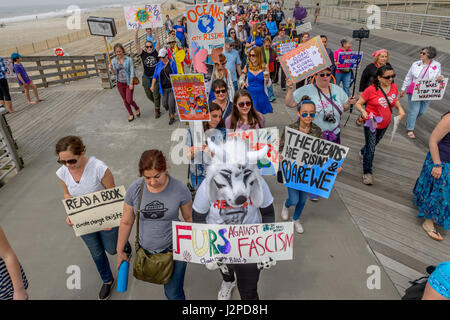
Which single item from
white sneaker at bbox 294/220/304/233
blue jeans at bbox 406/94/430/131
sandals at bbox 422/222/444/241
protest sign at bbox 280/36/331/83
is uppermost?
protest sign at bbox 280/36/331/83

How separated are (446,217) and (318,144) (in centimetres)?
198

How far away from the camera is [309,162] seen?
3.53m

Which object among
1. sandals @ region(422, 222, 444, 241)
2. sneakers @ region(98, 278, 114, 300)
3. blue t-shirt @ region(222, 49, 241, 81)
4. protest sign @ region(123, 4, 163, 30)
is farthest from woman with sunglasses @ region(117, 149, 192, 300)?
protest sign @ region(123, 4, 163, 30)

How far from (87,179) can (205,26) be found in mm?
4592

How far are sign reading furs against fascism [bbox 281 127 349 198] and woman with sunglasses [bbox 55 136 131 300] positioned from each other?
83.3 inches

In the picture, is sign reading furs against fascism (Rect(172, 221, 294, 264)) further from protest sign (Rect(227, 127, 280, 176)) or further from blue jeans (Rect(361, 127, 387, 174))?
blue jeans (Rect(361, 127, 387, 174))

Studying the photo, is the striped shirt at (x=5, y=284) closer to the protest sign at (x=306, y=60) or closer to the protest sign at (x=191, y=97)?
the protest sign at (x=191, y=97)

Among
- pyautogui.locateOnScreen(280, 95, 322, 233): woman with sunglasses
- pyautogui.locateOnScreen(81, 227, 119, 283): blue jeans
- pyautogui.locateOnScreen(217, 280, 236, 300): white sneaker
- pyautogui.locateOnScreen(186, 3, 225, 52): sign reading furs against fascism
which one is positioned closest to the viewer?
pyautogui.locateOnScreen(81, 227, 119, 283): blue jeans

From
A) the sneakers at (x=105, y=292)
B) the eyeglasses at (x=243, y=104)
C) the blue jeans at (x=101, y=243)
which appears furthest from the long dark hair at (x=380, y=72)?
the sneakers at (x=105, y=292)

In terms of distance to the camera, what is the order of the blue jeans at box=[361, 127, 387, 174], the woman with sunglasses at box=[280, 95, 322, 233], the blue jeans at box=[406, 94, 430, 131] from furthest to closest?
the blue jeans at box=[406, 94, 430, 131] → the blue jeans at box=[361, 127, 387, 174] → the woman with sunglasses at box=[280, 95, 322, 233]

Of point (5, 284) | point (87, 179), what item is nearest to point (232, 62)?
point (87, 179)

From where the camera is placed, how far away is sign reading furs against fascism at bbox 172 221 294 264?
90.8 inches

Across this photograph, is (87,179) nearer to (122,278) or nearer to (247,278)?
(122,278)

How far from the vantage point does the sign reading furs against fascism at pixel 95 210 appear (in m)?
2.67
